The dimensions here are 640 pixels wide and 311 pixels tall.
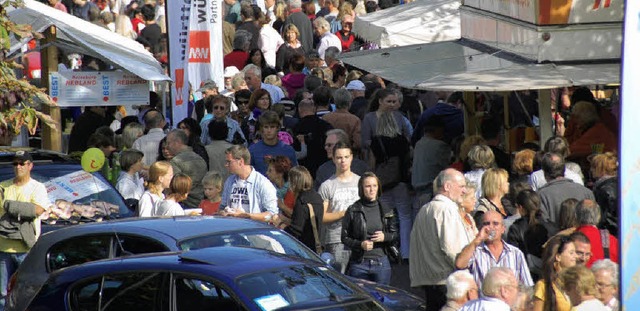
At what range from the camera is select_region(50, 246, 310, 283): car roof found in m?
8.90

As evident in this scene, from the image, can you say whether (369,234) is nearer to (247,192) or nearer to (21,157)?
(247,192)

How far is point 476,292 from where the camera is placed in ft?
31.8

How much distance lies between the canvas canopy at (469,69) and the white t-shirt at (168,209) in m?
2.72

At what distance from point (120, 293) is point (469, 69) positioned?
6464mm

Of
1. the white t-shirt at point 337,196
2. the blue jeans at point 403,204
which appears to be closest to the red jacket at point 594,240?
the white t-shirt at point 337,196

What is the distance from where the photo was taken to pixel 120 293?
30.2 ft

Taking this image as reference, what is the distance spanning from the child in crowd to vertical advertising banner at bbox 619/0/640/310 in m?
7.38

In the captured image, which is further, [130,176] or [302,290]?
[130,176]

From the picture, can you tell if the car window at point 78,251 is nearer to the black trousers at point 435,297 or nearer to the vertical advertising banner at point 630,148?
the black trousers at point 435,297

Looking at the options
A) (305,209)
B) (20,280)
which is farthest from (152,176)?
(20,280)

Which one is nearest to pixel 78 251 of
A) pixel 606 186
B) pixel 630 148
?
pixel 606 186

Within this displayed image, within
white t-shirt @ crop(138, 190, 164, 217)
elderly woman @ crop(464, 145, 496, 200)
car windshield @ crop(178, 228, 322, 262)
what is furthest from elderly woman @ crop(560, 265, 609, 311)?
white t-shirt @ crop(138, 190, 164, 217)

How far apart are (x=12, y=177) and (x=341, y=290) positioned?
5882 mm

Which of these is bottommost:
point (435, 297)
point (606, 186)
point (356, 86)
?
point (435, 297)
